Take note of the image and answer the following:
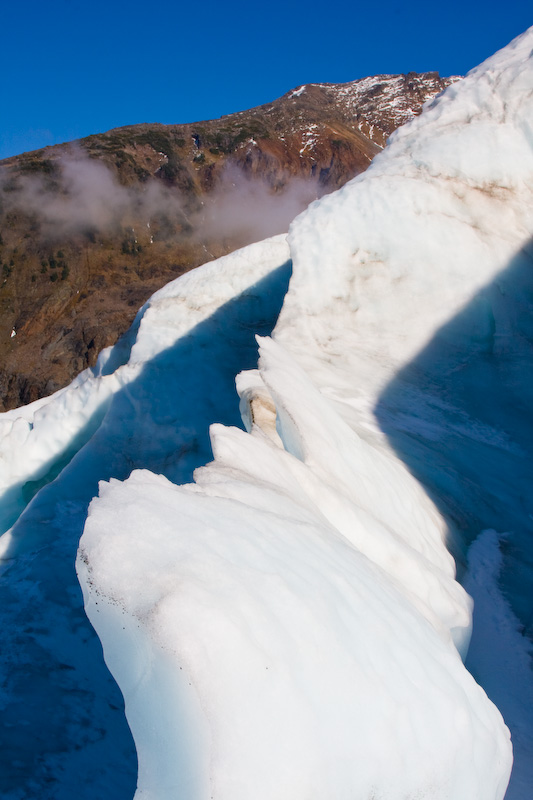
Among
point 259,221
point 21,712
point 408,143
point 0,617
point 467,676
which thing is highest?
point 259,221

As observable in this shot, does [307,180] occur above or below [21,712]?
above

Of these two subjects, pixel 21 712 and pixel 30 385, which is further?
pixel 30 385

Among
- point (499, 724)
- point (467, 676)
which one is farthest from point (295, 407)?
point (499, 724)

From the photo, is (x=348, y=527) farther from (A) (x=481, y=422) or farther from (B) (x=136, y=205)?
(B) (x=136, y=205)

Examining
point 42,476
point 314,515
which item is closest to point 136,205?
point 42,476

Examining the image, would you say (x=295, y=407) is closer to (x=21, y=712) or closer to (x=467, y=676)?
(x=467, y=676)

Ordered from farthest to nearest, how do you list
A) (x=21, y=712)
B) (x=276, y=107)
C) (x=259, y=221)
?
(x=276, y=107) → (x=259, y=221) → (x=21, y=712)

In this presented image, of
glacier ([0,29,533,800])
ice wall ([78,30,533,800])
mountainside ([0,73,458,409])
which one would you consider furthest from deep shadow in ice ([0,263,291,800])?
mountainside ([0,73,458,409])
